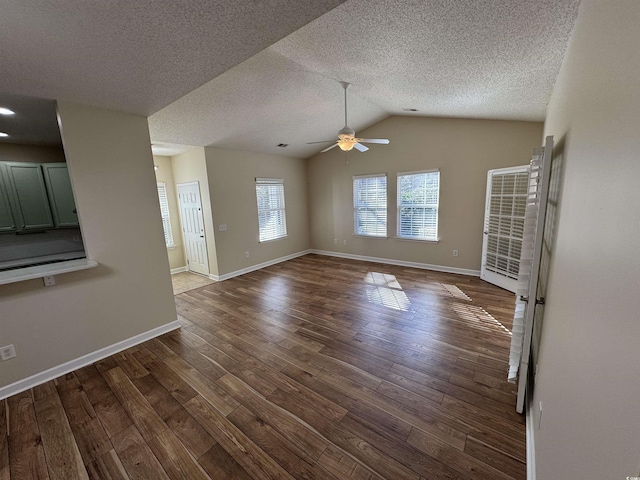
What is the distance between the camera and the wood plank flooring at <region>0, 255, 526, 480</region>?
1.53 meters

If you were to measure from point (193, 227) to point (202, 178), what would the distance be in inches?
45.2

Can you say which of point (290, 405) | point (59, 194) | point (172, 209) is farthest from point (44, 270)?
point (172, 209)

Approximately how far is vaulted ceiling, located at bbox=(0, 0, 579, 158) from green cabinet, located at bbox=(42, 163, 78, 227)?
743 mm

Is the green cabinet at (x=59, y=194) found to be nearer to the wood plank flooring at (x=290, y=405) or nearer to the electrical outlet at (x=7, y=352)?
the electrical outlet at (x=7, y=352)

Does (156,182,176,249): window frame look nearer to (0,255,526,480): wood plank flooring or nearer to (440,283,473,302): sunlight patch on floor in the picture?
(0,255,526,480): wood plank flooring

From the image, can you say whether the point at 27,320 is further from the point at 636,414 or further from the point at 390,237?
the point at 390,237

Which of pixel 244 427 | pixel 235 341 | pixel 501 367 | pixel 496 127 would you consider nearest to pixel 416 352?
pixel 501 367

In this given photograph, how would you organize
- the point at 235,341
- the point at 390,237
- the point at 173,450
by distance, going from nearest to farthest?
the point at 173,450 → the point at 235,341 → the point at 390,237

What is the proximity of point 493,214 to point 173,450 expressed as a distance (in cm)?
489

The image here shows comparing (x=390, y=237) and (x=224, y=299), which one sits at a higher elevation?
(x=390, y=237)

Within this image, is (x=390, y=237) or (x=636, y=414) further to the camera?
(x=390, y=237)

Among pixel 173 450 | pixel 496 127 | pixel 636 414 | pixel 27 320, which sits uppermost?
pixel 496 127

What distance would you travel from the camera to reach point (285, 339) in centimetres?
285

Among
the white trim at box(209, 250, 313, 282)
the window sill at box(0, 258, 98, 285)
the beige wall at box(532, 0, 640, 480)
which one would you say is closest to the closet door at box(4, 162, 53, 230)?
the window sill at box(0, 258, 98, 285)
